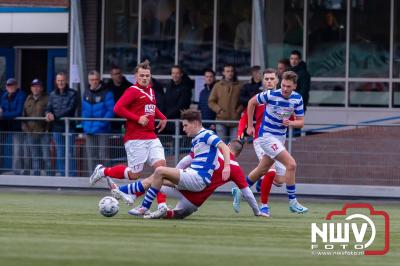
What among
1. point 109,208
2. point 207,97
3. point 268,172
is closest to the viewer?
point 109,208

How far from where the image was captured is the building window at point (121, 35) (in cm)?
2633

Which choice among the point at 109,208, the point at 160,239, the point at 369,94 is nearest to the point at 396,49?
the point at 369,94

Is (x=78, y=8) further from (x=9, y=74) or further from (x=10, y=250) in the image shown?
(x=10, y=250)

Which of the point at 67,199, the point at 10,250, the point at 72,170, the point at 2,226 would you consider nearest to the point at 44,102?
the point at 72,170

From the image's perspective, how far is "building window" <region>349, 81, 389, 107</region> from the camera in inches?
971

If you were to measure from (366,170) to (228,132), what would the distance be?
253 cm

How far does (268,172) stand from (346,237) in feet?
15.0

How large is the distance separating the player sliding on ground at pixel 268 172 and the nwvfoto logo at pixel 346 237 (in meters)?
2.09

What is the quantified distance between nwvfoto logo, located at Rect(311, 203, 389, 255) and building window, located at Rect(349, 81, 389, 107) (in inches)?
396

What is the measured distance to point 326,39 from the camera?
2517cm

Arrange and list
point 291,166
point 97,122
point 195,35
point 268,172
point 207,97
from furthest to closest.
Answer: point 195,35
point 207,97
point 97,122
point 268,172
point 291,166

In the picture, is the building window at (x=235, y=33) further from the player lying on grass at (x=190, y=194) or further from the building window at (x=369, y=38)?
the player lying on grass at (x=190, y=194)

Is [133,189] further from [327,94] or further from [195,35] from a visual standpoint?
[195,35]

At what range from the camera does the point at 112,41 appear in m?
26.5
